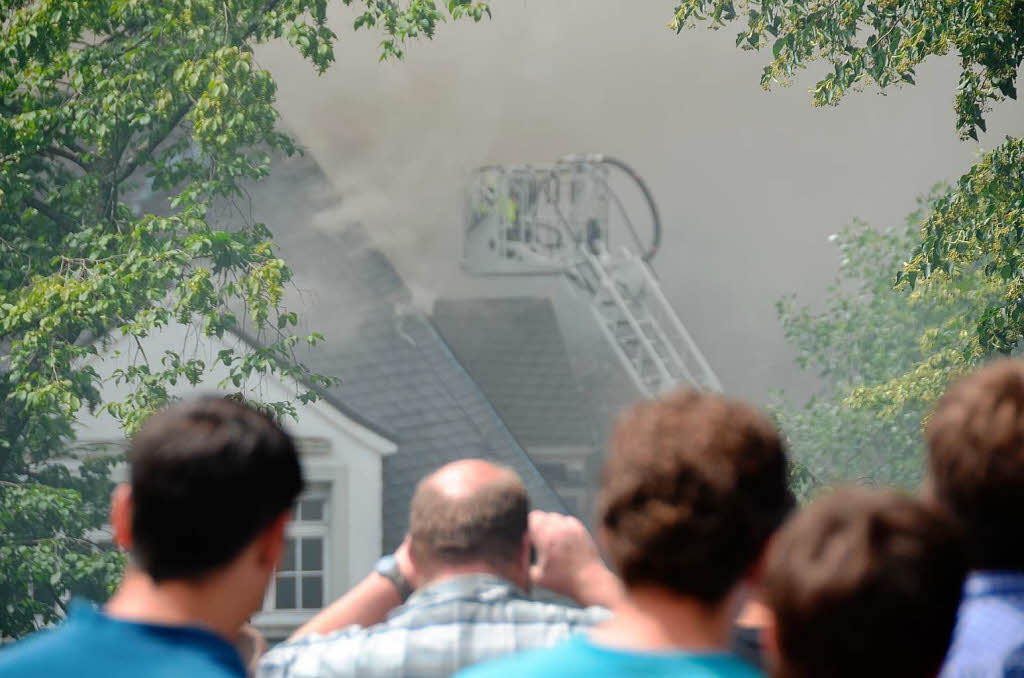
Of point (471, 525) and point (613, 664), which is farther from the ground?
point (471, 525)

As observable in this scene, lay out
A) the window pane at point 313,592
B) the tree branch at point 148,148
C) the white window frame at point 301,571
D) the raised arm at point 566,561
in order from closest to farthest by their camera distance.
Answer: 1. the raised arm at point 566,561
2. the tree branch at point 148,148
3. the white window frame at point 301,571
4. the window pane at point 313,592

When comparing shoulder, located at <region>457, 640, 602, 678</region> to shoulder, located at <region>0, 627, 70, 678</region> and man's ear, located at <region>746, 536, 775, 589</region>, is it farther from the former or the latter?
shoulder, located at <region>0, 627, 70, 678</region>

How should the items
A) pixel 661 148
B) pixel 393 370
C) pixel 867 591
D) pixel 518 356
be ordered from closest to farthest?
pixel 867 591 < pixel 393 370 < pixel 661 148 < pixel 518 356

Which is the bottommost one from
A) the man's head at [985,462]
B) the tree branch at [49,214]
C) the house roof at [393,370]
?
the man's head at [985,462]

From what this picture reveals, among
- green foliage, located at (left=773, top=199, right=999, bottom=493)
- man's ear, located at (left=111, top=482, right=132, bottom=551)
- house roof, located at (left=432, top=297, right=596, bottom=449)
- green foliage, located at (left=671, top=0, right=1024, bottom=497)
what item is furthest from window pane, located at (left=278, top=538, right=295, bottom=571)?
man's ear, located at (left=111, top=482, right=132, bottom=551)

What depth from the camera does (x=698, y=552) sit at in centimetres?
98

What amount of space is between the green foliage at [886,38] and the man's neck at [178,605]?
558cm

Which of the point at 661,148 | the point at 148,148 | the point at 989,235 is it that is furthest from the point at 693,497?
the point at 661,148

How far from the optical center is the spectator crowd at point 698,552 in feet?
3.02

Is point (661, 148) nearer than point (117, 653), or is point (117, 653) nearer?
point (117, 653)

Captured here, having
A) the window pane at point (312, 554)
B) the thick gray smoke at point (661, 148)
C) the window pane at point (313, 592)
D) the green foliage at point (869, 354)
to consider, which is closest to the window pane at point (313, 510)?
the window pane at point (312, 554)

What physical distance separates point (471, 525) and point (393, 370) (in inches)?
239

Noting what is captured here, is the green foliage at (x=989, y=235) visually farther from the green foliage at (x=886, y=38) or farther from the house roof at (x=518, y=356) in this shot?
the house roof at (x=518, y=356)

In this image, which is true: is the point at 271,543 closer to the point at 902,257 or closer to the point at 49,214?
the point at 49,214
